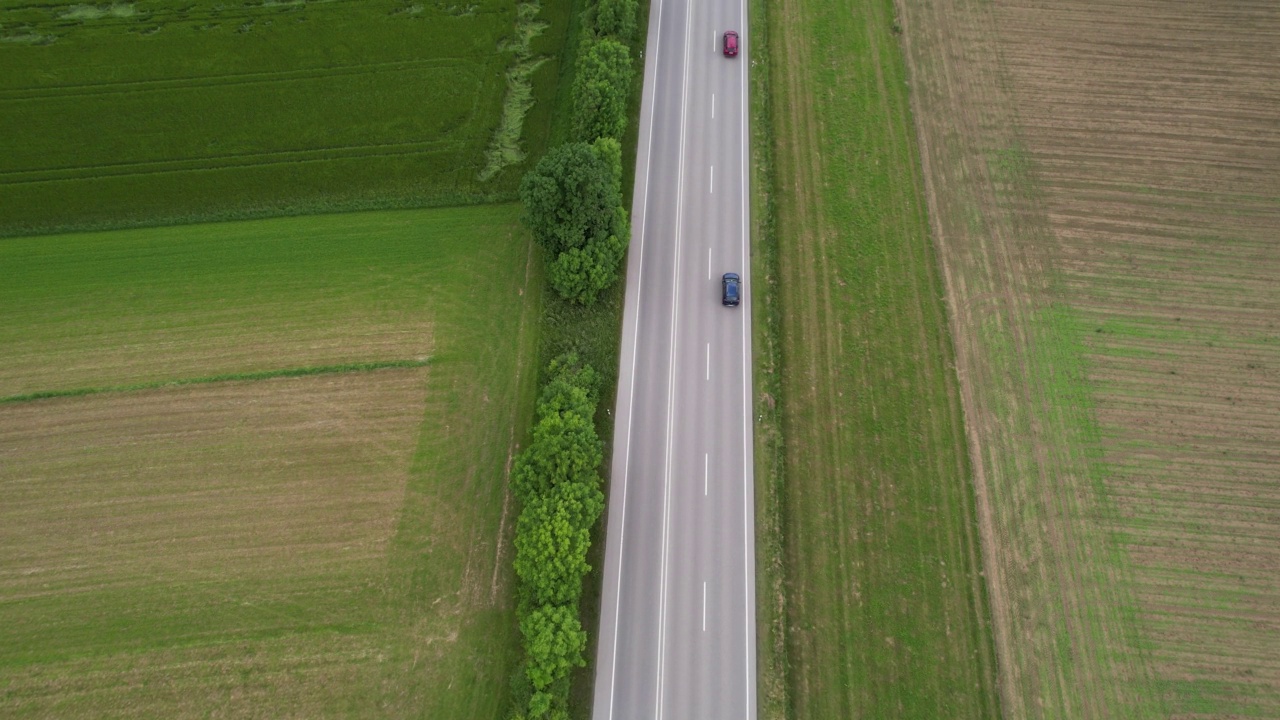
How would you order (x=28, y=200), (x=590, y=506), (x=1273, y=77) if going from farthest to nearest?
(x=1273, y=77)
(x=28, y=200)
(x=590, y=506)

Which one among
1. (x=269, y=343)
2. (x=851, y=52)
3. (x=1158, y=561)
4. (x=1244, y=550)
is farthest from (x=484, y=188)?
(x=1244, y=550)

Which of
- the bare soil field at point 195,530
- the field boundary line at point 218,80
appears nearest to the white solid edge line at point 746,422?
the bare soil field at point 195,530

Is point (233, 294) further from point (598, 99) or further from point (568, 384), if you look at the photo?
point (598, 99)

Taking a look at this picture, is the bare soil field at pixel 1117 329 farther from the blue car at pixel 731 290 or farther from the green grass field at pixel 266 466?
the green grass field at pixel 266 466

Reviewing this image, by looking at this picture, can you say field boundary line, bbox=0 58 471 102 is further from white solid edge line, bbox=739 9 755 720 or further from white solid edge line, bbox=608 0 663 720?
white solid edge line, bbox=739 9 755 720

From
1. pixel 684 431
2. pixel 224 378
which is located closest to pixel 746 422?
pixel 684 431

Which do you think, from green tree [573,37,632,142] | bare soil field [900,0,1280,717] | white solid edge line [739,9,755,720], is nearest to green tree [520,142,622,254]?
green tree [573,37,632,142]

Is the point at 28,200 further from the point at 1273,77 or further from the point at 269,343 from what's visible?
the point at 1273,77
